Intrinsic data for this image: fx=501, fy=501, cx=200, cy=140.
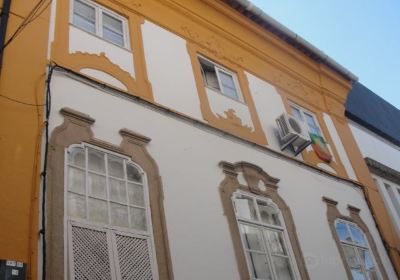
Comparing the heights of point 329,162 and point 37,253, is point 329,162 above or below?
above

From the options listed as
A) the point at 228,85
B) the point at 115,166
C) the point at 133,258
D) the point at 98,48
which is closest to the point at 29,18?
the point at 98,48

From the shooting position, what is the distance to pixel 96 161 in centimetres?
596

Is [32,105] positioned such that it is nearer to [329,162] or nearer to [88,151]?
[88,151]

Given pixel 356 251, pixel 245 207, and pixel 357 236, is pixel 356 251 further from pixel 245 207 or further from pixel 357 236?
pixel 245 207

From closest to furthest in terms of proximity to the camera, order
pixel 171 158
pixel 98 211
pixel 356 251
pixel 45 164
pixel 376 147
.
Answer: pixel 45 164, pixel 98 211, pixel 171 158, pixel 356 251, pixel 376 147

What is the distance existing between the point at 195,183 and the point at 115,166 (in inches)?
47.3

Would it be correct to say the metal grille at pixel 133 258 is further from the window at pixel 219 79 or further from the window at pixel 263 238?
the window at pixel 219 79

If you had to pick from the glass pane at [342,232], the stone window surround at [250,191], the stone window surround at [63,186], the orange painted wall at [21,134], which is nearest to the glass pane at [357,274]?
Answer: the glass pane at [342,232]

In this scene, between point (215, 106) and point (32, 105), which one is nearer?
point (32, 105)

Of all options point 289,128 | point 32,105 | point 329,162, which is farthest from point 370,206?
point 32,105

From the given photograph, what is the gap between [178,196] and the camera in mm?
6410

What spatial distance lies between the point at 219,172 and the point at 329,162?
3.77 m

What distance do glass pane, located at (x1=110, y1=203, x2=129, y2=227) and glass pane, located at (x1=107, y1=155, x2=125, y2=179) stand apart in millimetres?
451

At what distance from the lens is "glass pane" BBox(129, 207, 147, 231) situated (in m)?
5.77
